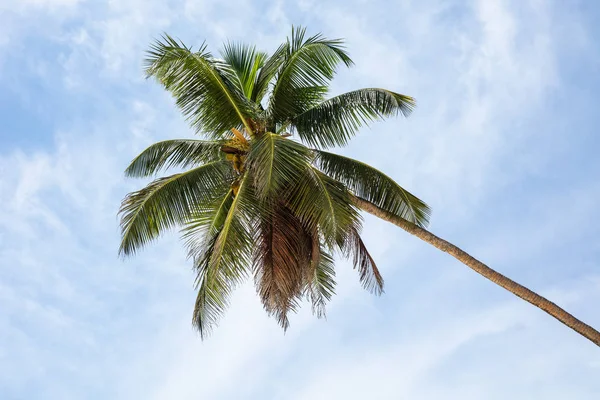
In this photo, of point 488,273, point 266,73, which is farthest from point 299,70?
point 488,273

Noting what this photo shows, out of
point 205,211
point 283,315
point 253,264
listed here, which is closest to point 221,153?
point 205,211

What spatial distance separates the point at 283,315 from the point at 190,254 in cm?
180

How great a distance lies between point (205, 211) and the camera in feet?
42.0

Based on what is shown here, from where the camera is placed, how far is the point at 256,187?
11.6 meters

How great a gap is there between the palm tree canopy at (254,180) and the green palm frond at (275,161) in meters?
0.14

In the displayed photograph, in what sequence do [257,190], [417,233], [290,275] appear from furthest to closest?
[417,233], [290,275], [257,190]

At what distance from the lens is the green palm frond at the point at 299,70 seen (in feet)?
41.8

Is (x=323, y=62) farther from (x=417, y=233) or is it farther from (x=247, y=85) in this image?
(x=417, y=233)

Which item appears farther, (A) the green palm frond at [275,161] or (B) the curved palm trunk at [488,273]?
(B) the curved palm trunk at [488,273]

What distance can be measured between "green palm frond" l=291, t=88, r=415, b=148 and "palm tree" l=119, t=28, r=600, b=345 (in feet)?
0.05

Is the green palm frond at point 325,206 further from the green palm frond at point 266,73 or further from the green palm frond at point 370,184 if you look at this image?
the green palm frond at point 266,73

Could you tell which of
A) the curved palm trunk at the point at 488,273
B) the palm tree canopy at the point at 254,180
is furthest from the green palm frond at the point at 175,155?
the curved palm trunk at the point at 488,273

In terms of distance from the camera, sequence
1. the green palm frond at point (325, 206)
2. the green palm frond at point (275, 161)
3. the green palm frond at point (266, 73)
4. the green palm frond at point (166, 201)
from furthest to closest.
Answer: the green palm frond at point (266, 73), the green palm frond at point (166, 201), the green palm frond at point (325, 206), the green palm frond at point (275, 161)

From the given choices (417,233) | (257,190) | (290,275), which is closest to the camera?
(257,190)
